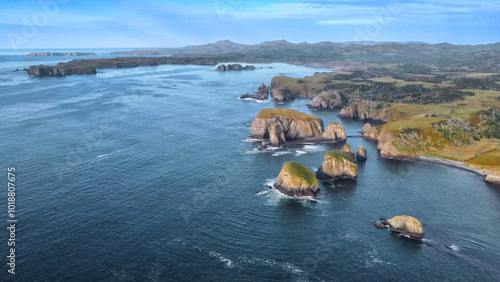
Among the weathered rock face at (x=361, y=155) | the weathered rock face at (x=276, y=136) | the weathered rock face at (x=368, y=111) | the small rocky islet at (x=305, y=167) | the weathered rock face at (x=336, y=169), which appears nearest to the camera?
the small rocky islet at (x=305, y=167)

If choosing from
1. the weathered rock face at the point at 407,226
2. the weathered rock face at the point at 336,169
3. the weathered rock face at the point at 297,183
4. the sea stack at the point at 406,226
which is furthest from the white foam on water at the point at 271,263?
the weathered rock face at the point at 336,169

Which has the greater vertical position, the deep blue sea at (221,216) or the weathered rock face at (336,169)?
the weathered rock face at (336,169)

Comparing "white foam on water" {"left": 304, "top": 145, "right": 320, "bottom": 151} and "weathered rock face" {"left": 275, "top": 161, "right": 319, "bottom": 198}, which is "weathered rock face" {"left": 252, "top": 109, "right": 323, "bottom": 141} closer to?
"white foam on water" {"left": 304, "top": 145, "right": 320, "bottom": 151}

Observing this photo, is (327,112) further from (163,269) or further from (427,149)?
(163,269)

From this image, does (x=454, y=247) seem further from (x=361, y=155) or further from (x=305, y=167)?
(x=361, y=155)

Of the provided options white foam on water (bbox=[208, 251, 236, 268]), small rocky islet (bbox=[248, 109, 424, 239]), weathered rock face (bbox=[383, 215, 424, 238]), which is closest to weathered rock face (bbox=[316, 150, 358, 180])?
small rocky islet (bbox=[248, 109, 424, 239])

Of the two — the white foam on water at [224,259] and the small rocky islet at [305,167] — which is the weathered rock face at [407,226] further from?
the white foam on water at [224,259]

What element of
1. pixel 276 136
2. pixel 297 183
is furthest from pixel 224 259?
pixel 276 136
